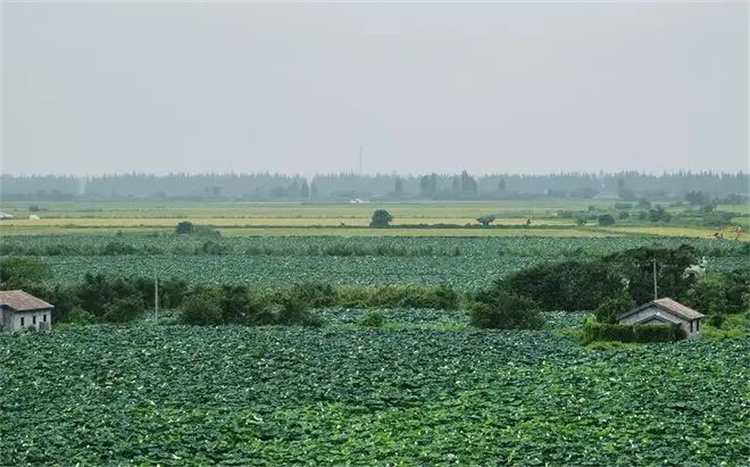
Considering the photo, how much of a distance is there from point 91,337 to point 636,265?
14876 mm

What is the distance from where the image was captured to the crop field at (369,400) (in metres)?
18.0

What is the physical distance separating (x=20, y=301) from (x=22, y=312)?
1.39 ft

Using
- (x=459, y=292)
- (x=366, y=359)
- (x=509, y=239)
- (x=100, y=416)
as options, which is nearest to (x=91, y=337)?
(x=366, y=359)

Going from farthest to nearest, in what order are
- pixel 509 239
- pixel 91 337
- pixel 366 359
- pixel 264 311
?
pixel 509 239 < pixel 264 311 < pixel 91 337 < pixel 366 359

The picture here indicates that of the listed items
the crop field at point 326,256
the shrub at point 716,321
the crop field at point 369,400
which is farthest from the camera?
the crop field at point 326,256

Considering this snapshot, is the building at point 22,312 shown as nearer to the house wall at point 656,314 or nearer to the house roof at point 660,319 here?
the house wall at point 656,314

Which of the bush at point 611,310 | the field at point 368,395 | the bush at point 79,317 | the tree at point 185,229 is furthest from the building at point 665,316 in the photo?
the tree at point 185,229

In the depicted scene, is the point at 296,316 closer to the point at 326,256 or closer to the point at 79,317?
the point at 79,317

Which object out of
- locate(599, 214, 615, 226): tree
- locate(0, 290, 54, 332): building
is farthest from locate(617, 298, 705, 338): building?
locate(599, 214, 615, 226): tree

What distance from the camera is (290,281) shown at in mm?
45656

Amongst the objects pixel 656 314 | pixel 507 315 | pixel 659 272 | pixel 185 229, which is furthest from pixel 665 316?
pixel 185 229

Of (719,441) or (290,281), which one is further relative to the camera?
(290,281)

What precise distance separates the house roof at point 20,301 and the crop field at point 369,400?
6.63ft

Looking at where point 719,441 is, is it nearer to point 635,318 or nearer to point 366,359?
point 366,359
